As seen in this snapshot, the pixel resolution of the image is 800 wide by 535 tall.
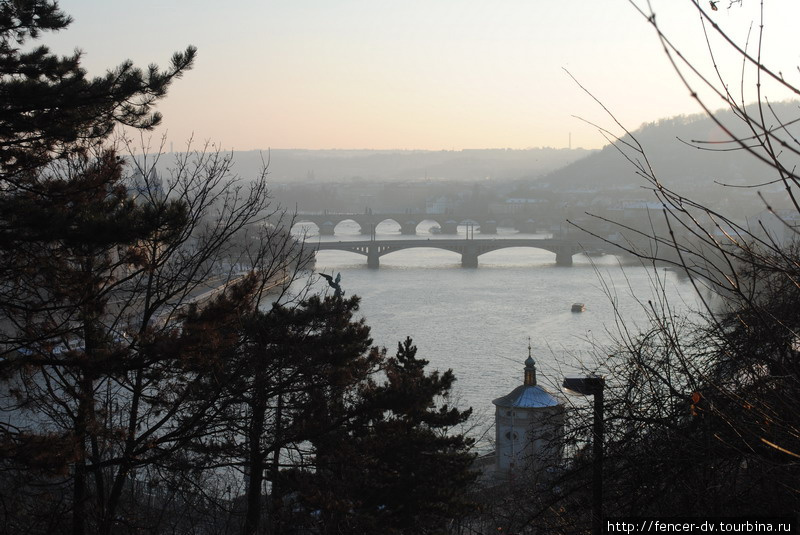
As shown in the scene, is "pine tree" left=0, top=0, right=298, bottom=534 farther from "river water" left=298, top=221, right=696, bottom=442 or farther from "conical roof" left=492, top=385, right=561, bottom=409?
"conical roof" left=492, top=385, right=561, bottom=409

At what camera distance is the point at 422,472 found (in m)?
4.07

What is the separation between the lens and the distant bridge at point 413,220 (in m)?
27.7

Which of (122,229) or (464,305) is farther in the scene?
(464,305)

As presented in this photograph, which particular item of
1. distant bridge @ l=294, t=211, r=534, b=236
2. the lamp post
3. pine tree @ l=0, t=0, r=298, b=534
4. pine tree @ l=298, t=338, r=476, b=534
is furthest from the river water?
distant bridge @ l=294, t=211, r=534, b=236

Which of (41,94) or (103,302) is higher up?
(41,94)

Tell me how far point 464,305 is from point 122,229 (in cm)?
1213

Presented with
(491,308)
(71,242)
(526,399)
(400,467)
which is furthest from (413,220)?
(71,242)

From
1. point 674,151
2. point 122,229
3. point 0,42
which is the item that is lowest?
point 122,229

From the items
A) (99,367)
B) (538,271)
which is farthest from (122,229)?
(538,271)

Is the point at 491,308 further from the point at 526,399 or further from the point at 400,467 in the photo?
the point at 400,467

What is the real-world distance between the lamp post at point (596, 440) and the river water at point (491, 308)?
9.31 feet

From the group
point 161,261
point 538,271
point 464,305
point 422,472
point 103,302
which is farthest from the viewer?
point 538,271

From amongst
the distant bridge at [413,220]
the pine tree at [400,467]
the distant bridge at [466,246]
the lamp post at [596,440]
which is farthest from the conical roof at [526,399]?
the distant bridge at [413,220]

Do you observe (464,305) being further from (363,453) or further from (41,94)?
(41,94)
